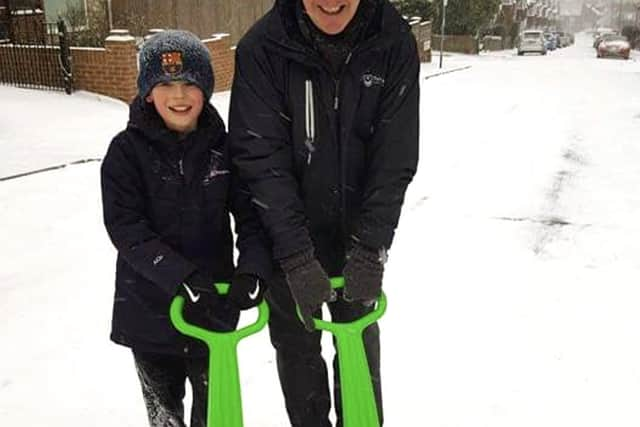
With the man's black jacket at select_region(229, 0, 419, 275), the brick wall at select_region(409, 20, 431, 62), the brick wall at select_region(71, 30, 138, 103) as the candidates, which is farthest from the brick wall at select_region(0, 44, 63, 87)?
the brick wall at select_region(409, 20, 431, 62)

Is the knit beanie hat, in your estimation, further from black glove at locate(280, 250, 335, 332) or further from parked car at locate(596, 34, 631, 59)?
parked car at locate(596, 34, 631, 59)

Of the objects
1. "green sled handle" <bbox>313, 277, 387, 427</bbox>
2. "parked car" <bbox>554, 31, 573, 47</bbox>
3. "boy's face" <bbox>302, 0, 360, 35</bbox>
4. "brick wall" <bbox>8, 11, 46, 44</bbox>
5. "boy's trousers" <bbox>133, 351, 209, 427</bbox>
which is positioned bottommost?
"parked car" <bbox>554, 31, 573, 47</bbox>

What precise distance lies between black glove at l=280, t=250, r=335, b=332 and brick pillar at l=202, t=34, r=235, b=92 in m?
9.82

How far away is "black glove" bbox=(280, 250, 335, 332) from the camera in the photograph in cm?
189

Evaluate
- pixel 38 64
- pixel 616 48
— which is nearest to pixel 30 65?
pixel 38 64

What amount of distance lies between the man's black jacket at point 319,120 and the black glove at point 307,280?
3 cm

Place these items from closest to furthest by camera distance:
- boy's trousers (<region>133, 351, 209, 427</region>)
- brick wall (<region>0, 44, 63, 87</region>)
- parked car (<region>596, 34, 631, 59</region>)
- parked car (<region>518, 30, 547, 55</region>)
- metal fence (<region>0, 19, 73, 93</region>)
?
boy's trousers (<region>133, 351, 209, 427</region>)
metal fence (<region>0, 19, 73, 93</region>)
brick wall (<region>0, 44, 63, 87</region>)
parked car (<region>596, 34, 631, 59</region>)
parked car (<region>518, 30, 547, 55</region>)

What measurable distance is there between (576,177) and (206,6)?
42.7ft

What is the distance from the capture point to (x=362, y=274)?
194 centimetres

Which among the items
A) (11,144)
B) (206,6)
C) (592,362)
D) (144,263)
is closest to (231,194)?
(144,263)

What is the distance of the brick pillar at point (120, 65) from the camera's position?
9.35 meters

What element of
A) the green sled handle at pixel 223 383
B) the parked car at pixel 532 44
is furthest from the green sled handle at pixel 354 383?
the parked car at pixel 532 44

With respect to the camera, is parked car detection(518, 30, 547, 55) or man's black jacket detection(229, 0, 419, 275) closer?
man's black jacket detection(229, 0, 419, 275)

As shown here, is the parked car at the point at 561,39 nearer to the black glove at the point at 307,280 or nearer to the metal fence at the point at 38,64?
the metal fence at the point at 38,64
